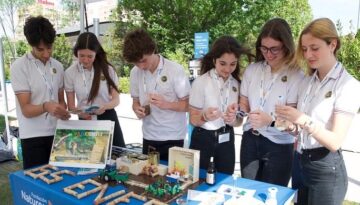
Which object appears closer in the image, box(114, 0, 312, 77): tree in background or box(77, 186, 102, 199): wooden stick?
box(77, 186, 102, 199): wooden stick

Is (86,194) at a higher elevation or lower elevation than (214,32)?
lower

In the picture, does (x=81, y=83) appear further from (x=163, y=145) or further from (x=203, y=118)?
(x=203, y=118)

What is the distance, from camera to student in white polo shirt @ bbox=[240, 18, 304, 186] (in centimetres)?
175

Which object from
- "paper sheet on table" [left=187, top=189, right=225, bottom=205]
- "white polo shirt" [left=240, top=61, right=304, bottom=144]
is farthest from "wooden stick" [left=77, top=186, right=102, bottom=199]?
"white polo shirt" [left=240, top=61, right=304, bottom=144]

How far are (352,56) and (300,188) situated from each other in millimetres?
8210

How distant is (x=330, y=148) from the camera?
1367 millimetres

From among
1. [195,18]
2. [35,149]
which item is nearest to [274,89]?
[35,149]

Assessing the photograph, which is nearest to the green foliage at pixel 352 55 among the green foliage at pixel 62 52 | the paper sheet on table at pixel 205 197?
the paper sheet on table at pixel 205 197

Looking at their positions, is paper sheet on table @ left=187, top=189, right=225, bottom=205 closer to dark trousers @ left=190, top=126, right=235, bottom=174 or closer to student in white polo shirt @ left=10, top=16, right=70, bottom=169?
dark trousers @ left=190, top=126, right=235, bottom=174

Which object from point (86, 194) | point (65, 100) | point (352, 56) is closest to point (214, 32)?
point (352, 56)

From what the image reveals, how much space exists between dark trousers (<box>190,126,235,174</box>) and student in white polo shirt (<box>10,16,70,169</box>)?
3.00 ft

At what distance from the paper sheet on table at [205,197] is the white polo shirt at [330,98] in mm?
494

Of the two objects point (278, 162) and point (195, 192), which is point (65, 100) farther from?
point (278, 162)

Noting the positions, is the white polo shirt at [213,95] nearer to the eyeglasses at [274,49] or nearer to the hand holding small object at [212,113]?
the hand holding small object at [212,113]
